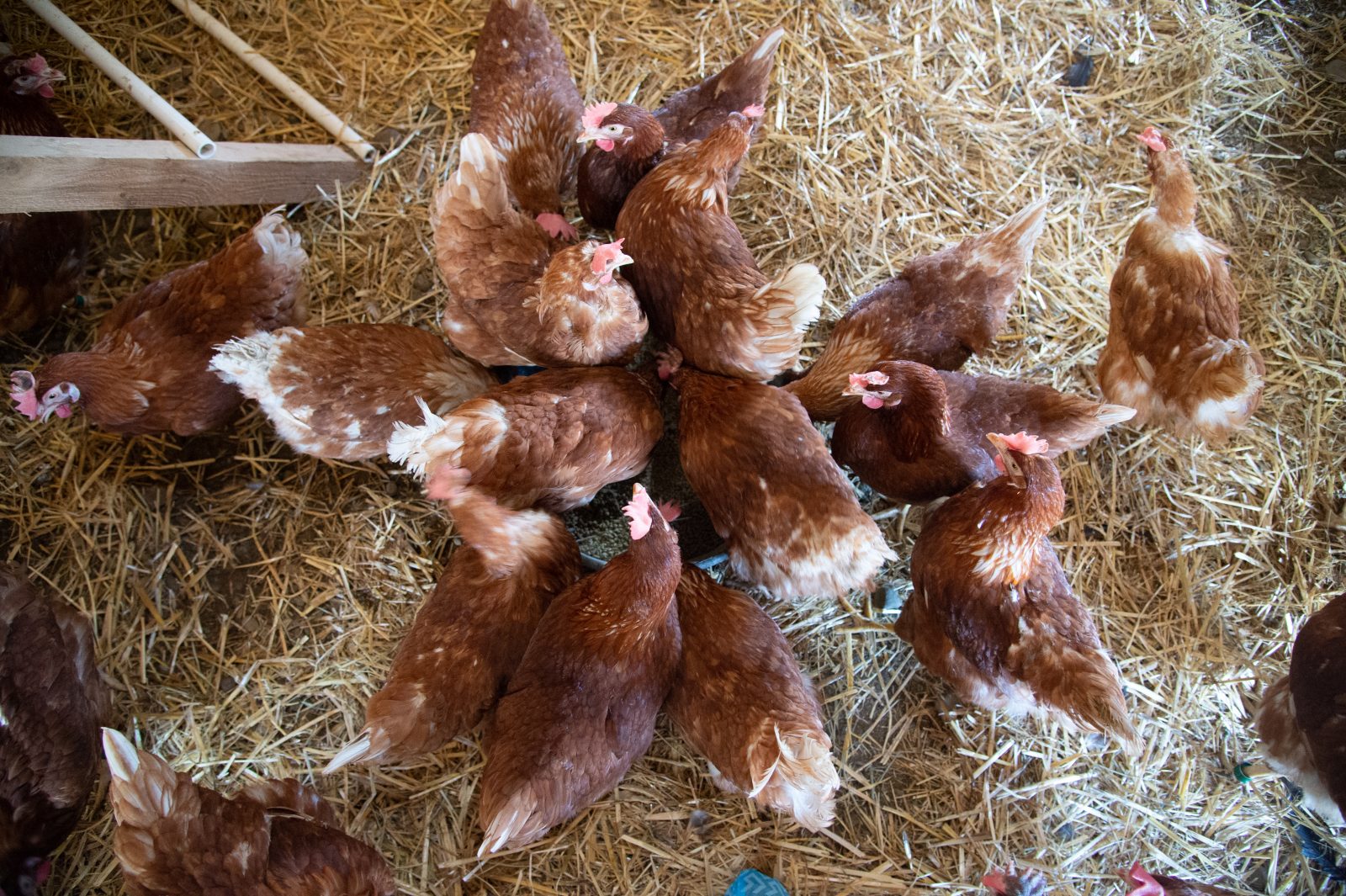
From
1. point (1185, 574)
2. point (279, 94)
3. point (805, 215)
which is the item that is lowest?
point (1185, 574)

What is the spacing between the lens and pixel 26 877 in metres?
2.02

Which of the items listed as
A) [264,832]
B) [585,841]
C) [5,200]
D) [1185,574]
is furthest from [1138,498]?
[5,200]

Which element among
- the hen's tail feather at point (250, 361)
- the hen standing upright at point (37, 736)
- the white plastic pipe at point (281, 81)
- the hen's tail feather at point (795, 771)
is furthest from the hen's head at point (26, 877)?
the white plastic pipe at point (281, 81)

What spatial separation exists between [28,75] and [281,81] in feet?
2.62

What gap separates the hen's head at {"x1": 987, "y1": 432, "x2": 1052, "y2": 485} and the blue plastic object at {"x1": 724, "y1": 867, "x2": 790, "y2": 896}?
1279mm

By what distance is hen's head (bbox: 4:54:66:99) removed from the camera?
2652mm

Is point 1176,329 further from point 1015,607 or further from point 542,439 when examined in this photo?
point 542,439

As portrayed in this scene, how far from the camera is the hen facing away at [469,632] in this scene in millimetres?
1966

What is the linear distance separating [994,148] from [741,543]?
1.94 m

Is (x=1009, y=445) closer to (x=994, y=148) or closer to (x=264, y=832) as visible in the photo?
(x=994, y=148)

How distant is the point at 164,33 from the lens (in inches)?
122

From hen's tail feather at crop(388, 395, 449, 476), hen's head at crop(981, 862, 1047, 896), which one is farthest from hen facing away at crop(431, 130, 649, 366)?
hen's head at crop(981, 862, 1047, 896)

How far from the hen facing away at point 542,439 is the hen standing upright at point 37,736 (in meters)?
1.12

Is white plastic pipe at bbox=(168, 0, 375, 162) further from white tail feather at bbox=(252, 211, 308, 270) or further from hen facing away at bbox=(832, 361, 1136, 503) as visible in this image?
hen facing away at bbox=(832, 361, 1136, 503)
